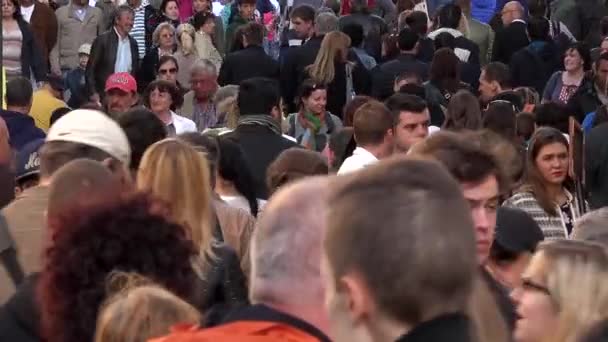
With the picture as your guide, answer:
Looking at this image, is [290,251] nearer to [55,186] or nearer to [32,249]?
[55,186]

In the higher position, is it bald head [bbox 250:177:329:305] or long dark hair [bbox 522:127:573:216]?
bald head [bbox 250:177:329:305]

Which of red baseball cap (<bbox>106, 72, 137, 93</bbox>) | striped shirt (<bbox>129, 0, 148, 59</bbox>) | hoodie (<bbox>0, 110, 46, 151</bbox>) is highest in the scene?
hoodie (<bbox>0, 110, 46, 151</bbox>)

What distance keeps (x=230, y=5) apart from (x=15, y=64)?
506cm

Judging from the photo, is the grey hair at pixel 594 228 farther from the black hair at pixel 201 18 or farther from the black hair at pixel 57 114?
the black hair at pixel 201 18

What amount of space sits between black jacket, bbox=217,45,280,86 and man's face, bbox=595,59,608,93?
3.22 metres

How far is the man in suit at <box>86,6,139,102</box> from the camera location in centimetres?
1655

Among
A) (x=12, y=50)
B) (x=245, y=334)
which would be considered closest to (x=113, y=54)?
(x=12, y=50)

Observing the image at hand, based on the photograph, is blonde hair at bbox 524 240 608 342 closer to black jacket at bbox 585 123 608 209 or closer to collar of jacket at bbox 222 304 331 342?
collar of jacket at bbox 222 304 331 342

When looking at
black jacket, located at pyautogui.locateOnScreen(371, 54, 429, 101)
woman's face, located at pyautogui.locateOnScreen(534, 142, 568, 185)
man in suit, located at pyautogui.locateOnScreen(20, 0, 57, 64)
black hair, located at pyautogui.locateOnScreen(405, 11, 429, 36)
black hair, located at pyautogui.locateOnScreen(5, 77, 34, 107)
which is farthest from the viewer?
man in suit, located at pyautogui.locateOnScreen(20, 0, 57, 64)

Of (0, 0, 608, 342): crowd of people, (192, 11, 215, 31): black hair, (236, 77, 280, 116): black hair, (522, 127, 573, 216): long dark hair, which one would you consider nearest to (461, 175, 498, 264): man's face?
(0, 0, 608, 342): crowd of people

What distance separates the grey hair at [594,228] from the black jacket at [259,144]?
3.55m

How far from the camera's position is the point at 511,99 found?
1261cm

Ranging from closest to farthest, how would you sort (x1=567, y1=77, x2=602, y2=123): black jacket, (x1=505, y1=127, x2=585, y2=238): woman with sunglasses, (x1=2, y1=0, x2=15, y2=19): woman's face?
(x1=505, y1=127, x2=585, y2=238): woman with sunglasses → (x1=567, y1=77, x2=602, y2=123): black jacket → (x1=2, y1=0, x2=15, y2=19): woman's face

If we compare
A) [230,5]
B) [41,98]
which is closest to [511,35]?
[230,5]
